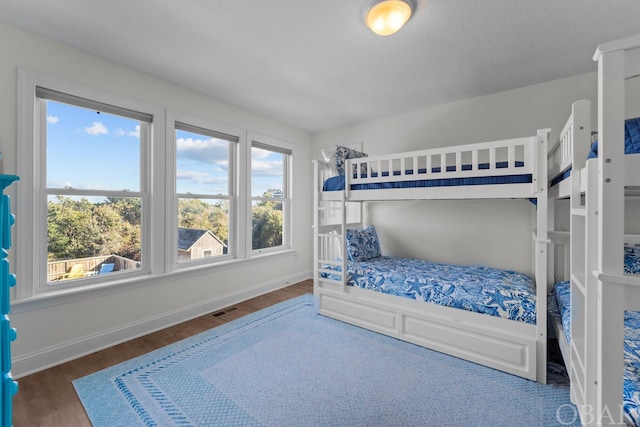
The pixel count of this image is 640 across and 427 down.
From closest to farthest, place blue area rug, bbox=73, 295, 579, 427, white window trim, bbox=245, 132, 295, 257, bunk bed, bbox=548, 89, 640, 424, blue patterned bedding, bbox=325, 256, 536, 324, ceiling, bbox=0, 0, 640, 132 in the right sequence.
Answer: bunk bed, bbox=548, 89, 640, 424
blue area rug, bbox=73, 295, 579, 427
ceiling, bbox=0, 0, 640, 132
blue patterned bedding, bbox=325, 256, 536, 324
white window trim, bbox=245, 132, 295, 257

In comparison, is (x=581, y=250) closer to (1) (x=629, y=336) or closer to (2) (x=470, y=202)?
(1) (x=629, y=336)

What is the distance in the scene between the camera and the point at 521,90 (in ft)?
9.42

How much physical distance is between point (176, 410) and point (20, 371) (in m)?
1.29

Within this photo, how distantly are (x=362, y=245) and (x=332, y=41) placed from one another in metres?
2.11

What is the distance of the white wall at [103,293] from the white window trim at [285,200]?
0.46 feet

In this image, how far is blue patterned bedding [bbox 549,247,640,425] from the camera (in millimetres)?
874

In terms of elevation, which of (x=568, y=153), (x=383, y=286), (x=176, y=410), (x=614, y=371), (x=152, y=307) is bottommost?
(x=176, y=410)

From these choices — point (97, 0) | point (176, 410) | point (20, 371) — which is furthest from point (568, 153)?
point (20, 371)

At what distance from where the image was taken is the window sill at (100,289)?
1.99 m

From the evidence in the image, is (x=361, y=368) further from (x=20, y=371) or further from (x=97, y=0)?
(x=97, y=0)

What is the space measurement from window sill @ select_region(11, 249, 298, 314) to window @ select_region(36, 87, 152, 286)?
5.3 inches

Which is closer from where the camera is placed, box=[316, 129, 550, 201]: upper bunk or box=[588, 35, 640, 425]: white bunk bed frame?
box=[588, 35, 640, 425]: white bunk bed frame

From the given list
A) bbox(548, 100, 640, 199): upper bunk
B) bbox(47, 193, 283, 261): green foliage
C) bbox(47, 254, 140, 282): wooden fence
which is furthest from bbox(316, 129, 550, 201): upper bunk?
bbox(47, 254, 140, 282): wooden fence

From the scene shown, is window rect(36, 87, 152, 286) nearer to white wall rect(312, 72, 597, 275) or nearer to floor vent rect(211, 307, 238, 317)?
floor vent rect(211, 307, 238, 317)
